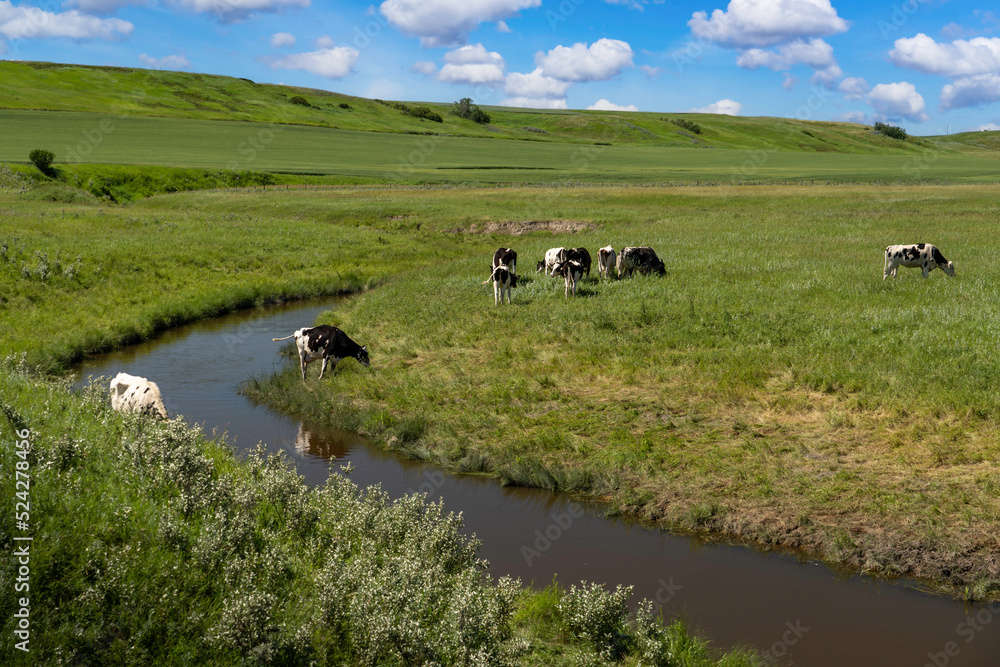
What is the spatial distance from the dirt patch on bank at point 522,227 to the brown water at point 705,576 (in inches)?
1252

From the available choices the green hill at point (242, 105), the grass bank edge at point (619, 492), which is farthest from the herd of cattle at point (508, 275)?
the green hill at point (242, 105)

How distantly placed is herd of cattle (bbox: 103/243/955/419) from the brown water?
2424 mm

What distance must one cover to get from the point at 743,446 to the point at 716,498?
1789 mm

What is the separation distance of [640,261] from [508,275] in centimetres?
626

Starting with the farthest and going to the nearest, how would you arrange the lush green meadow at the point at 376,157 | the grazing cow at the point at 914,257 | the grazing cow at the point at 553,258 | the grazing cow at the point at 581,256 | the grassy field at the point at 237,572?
1. the lush green meadow at the point at 376,157
2. the grazing cow at the point at 553,258
3. the grazing cow at the point at 581,256
4. the grazing cow at the point at 914,257
5. the grassy field at the point at 237,572

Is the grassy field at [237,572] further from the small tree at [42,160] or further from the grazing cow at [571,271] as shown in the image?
the small tree at [42,160]

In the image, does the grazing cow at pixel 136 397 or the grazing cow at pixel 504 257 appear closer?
the grazing cow at pixel 136 397

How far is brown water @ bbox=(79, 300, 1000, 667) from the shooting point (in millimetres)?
7816

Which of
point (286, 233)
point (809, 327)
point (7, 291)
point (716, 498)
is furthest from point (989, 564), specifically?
point (286, 233)

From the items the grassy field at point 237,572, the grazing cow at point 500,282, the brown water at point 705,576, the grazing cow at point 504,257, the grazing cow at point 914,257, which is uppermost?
the grazing cow at point 914,257

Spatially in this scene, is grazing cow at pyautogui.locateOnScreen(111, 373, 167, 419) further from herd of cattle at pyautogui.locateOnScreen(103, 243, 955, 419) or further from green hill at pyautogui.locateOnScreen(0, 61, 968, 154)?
green hill at pyautogui.locateOnScreen(0, 61, 968, 154)

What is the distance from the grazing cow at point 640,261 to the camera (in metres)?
26.2

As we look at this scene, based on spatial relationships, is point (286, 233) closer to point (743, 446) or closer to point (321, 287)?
point (321, 287)

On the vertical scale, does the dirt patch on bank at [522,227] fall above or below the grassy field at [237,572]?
above
